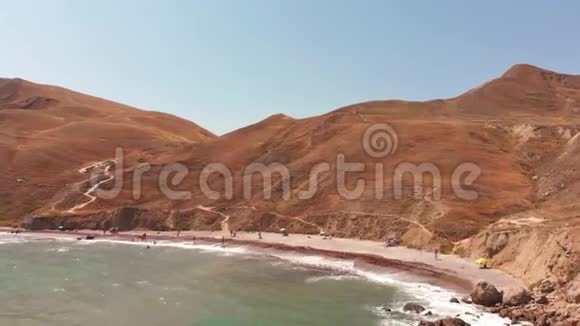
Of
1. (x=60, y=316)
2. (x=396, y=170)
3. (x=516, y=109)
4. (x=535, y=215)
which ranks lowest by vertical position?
(x=60, y=316)

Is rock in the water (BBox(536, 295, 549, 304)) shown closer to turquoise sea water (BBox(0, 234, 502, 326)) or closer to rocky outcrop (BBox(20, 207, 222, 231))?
turquoise sea water (BBox(0, 234, 502, 326))

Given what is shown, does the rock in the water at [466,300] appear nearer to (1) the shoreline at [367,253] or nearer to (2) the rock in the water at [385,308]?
(1) the shoreline at [367,253]

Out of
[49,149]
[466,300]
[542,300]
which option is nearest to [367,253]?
[466,300]

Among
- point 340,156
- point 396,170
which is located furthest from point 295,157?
point 396,170

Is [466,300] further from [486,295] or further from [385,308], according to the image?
[385,308]

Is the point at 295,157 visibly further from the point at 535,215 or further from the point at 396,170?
the point at 535,215

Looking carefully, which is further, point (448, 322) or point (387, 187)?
point (387, 187)

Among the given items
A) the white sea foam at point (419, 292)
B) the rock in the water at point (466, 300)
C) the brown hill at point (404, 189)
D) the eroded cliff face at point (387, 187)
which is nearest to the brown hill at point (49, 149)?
the eroded cliff face at point (387, 187)
